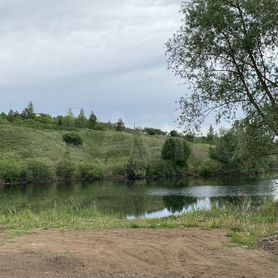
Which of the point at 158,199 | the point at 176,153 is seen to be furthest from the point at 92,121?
the point at 158,199

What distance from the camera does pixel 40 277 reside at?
731 centimetres

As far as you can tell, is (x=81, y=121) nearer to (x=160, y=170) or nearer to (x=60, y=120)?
(x=60, y=120)

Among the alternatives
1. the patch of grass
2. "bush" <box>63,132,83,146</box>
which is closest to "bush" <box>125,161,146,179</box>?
"bush" <box>63,132,83,146</box>

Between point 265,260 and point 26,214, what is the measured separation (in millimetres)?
10412

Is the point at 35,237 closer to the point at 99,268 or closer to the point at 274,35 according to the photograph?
the point at 99,268

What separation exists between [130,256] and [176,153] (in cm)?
8424

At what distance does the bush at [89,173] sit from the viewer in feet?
281

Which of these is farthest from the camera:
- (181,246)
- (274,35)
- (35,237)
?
(274,35)

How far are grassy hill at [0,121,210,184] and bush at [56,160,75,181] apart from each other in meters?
1.88

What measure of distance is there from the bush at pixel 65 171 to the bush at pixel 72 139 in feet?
63.0

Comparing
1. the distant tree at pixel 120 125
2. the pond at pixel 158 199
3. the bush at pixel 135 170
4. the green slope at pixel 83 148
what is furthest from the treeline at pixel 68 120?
the pond at pixel 158 199

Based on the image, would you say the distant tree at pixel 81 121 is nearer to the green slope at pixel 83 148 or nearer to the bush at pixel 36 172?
the green slope at pixel 83 148

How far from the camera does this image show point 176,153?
3647 inches

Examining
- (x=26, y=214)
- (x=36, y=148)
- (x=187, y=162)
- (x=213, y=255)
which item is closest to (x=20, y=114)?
(x=36, y=148)
